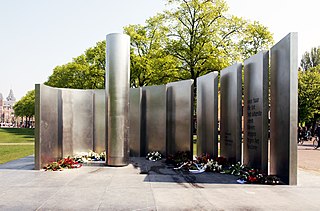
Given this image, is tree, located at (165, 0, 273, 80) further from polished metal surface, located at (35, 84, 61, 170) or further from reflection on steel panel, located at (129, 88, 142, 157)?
polished metal surface, located at (35, 84, 61, 170)

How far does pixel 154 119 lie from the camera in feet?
54.4

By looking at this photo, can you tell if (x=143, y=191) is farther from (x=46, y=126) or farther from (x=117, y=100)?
(x=46, y=126)

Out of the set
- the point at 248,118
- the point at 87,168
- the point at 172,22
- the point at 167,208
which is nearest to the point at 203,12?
the point at 172,22

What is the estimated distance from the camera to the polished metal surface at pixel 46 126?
12.1 m

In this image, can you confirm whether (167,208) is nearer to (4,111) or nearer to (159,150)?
(159,150)

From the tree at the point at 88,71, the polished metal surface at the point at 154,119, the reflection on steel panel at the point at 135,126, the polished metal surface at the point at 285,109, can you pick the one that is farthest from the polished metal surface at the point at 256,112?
the tree at the point at 88,71

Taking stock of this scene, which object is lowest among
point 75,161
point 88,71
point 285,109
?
point 75,161

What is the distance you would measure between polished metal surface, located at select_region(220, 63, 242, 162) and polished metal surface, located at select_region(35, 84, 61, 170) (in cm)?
764

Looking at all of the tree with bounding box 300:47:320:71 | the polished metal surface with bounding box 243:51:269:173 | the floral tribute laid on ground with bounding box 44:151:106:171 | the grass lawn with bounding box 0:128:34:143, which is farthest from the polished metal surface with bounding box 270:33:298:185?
the tree with bounding box 300:47:320:71

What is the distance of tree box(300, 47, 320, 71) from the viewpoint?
74.9 m

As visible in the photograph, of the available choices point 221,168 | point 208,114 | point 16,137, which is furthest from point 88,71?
point 221,168

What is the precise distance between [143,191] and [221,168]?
15.3 ft

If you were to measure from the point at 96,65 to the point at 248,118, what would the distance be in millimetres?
30543

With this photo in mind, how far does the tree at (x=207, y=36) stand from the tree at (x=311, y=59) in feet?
169
